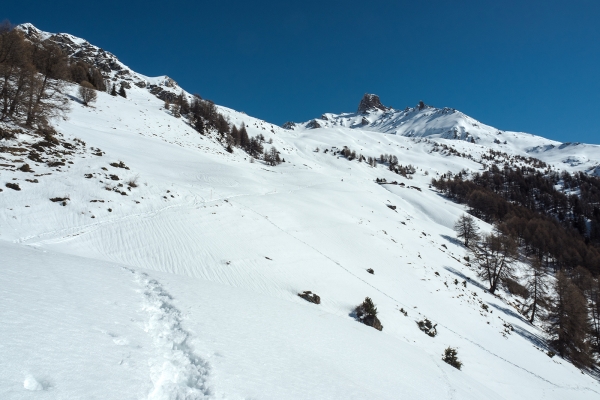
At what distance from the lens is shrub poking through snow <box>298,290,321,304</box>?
1412 cm

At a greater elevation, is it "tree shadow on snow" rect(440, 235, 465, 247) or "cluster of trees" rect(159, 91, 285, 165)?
"cluster of trees" rect(159, 91, 285, 165)

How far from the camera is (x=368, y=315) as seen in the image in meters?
14.0

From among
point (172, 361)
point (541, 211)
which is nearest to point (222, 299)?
point (172, 361)

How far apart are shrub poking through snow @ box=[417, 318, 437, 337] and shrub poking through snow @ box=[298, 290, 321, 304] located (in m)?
6.92

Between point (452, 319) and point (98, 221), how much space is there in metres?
25.1

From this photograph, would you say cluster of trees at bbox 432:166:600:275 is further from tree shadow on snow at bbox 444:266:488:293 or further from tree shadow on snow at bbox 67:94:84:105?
tree shadow on snow at bbox 67:94:84:105

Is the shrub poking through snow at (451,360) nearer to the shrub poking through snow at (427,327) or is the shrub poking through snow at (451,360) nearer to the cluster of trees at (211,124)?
the shrub poking through snow at (427,327)

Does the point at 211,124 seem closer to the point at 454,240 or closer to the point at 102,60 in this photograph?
the point at 454,240

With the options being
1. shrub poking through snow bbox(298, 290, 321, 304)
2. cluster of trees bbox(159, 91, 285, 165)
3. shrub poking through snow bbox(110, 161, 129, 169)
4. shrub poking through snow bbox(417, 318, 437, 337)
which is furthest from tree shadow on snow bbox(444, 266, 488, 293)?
cluster of trees bbox(159, 91, 285, 165)

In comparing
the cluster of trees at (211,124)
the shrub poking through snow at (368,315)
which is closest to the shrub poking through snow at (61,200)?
the shrub poking through snow at (368,315)

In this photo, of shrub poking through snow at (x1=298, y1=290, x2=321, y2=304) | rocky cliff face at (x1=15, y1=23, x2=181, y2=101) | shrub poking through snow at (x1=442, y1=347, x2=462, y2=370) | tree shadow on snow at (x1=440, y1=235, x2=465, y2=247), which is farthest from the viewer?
rocky cliff face at (x1=15, y1=23, x2=181, y2=101)

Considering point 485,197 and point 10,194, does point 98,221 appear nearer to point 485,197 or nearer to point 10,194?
point 10,194

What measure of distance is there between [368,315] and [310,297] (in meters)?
3.21

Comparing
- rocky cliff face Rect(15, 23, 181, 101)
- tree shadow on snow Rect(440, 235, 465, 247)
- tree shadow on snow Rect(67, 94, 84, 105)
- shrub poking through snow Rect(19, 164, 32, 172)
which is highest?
rocky cliff face Rect(15, 23, 181, 101)
